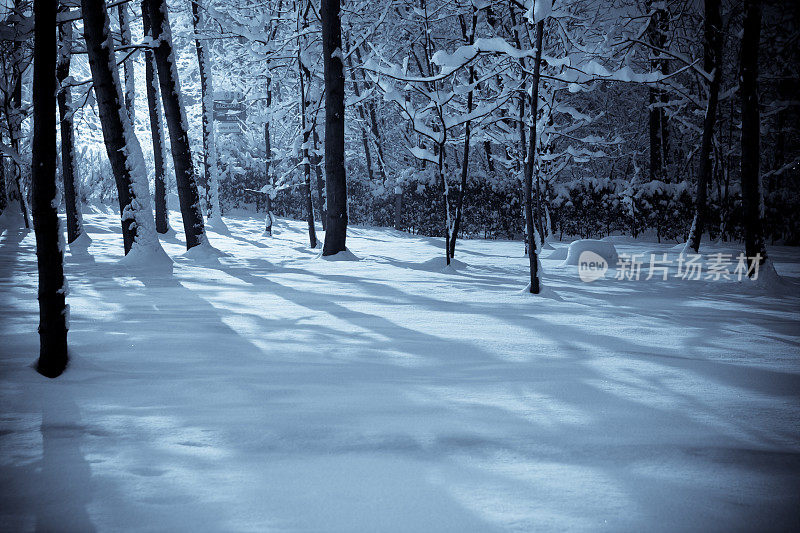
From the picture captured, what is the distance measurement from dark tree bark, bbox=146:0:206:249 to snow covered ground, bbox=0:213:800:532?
446cm

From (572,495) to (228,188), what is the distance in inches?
1076

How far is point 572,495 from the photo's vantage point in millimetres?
1999

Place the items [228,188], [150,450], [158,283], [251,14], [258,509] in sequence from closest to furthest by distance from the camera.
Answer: [258,509], [150,450], [158,283], [251,14], [228,188]

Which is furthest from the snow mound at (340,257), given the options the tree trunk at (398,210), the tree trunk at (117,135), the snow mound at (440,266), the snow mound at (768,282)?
the tree trunk at (398,210)

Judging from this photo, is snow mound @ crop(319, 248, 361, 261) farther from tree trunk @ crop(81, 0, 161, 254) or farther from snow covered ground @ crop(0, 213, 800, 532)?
snow covered ground @ crop(0, 213, 800, 532)

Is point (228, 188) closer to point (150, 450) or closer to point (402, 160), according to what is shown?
point (402, 160)

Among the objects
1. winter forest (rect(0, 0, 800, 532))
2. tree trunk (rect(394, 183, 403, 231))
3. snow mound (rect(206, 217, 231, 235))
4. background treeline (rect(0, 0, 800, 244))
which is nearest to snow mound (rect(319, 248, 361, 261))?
winter forest (rect(0, 0, 800, 532))

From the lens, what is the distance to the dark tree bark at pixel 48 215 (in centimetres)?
311

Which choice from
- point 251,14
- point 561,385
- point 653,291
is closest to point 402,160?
point 251,14

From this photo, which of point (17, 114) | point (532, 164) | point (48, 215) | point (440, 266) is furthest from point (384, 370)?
point (17, 114)

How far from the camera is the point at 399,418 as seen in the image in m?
2.66

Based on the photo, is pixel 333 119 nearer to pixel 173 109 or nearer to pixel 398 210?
pixel 173 109

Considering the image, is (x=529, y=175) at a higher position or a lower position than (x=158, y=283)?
higher

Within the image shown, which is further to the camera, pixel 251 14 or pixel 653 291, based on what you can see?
pixel 251 14
